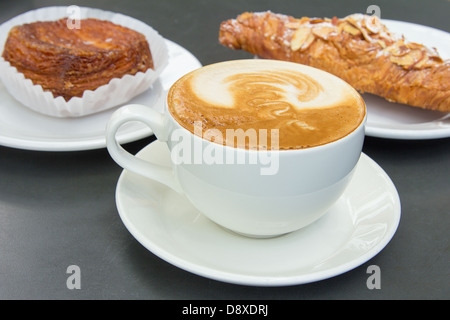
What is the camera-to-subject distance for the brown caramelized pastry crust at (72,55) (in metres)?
1.14

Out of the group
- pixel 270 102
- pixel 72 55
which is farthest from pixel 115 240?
pixel 72 55

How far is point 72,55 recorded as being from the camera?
44.5 inches

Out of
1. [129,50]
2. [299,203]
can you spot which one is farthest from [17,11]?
[299,203]

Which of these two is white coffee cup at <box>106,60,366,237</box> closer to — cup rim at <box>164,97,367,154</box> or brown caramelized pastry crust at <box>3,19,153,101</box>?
cup rim at <box>164,97,367,154</box>

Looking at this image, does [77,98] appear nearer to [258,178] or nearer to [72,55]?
[72,55]

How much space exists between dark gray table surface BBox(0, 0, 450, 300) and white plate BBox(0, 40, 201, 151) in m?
0.04

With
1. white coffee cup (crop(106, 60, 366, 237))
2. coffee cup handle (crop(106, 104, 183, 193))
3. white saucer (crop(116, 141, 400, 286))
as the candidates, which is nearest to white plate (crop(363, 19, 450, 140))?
white saucer (crop(116, 141, 400, 286))

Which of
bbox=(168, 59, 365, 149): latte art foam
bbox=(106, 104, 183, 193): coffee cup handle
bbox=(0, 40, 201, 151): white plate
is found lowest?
bbox=(0, 40, 201, 151): white plate

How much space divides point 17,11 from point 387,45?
111 centimetres

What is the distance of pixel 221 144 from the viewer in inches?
26.1

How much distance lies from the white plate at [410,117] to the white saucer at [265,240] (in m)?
0.17

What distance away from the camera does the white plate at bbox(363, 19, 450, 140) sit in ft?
3.34

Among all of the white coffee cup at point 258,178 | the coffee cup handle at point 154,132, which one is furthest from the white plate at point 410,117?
the coffee cup handle at point 154,132
